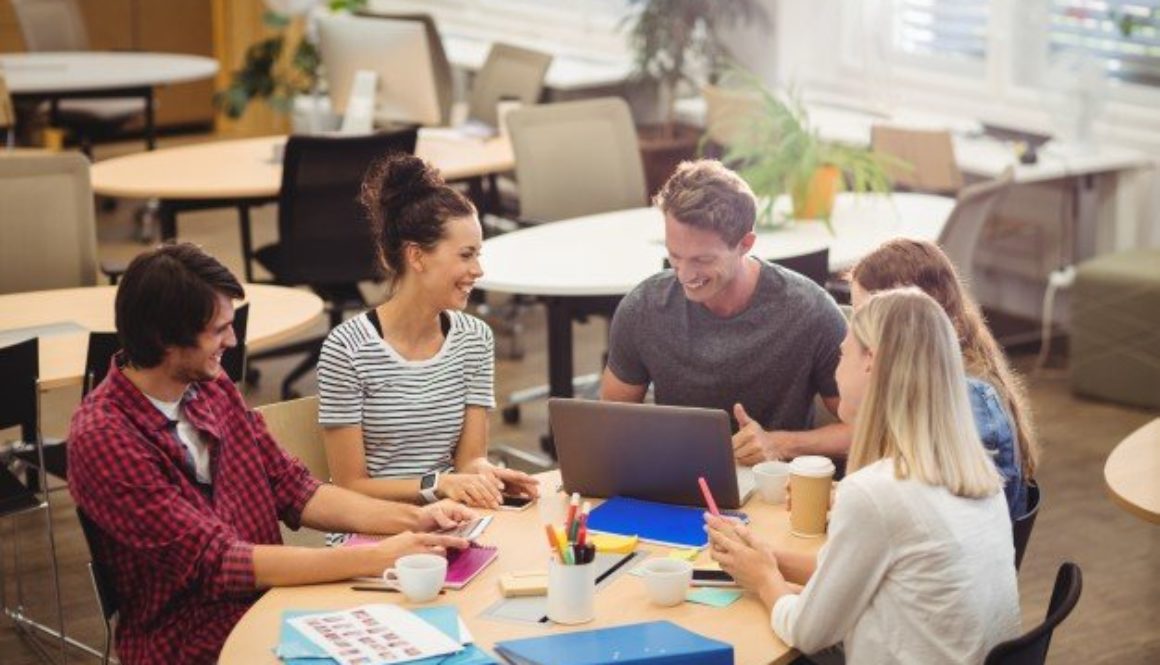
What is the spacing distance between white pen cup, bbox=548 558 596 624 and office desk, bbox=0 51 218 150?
652 cm

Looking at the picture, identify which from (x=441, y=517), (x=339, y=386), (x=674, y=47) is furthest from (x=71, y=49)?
(x=441, y=517)

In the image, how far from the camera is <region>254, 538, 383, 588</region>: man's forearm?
2.82m

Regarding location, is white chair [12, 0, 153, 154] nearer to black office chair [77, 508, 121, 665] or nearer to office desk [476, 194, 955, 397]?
office desk [476, 194, 955, 397]

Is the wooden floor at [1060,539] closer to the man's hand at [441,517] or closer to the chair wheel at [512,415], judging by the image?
the chair wheel at [512,415]

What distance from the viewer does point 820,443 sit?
3570mm

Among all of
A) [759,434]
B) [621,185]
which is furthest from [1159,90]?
[759,434]

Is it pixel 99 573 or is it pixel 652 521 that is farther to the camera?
pixel 652 521

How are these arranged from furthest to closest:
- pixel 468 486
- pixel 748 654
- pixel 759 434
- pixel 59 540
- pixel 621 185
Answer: pixel 621 185, pixel 59 540, pixel 759 434, pixel 468 486, pixel 748 654

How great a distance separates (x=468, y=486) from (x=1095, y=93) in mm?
4232

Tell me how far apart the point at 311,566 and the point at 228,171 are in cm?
403

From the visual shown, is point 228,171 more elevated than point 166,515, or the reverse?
point 166,515

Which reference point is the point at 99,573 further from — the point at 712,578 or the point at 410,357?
the point at 712,578

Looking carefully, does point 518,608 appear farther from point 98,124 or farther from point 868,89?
point 98,124

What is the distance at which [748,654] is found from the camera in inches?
100
